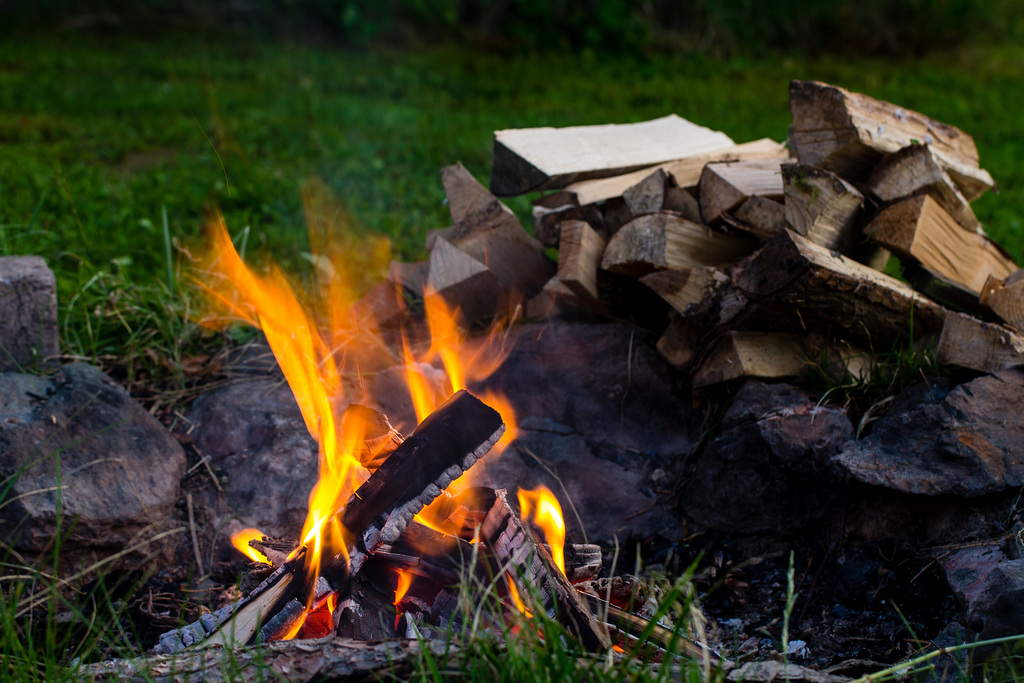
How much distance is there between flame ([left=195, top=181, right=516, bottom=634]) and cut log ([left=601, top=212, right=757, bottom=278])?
0.58 metres

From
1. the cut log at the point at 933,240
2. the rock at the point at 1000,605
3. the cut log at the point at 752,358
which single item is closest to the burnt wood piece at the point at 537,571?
the rock at the point at 1000,605

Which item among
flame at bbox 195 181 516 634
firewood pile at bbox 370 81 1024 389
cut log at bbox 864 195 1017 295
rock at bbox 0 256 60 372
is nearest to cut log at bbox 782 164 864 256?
firewood pile at bbox 370 81 1024 389

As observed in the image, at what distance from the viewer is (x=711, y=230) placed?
2711mm

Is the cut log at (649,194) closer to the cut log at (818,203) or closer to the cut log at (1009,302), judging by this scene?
the cut log at (818,203)

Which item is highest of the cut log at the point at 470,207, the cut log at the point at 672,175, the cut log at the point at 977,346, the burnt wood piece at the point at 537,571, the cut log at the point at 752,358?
the cut log at the point at 672,175

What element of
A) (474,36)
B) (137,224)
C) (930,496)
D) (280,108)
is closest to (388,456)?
(930,496)

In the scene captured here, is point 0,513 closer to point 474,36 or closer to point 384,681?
point 384,681

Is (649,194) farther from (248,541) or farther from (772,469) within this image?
(248,541)

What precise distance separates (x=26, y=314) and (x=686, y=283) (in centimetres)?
228

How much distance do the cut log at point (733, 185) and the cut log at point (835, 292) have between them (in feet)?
1.25

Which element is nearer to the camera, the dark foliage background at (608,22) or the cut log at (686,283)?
the cut log at (686,283)

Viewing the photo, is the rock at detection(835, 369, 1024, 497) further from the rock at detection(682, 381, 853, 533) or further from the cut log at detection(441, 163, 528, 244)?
the cut log at detection(441, 163, 528, 244)

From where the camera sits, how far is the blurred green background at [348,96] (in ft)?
13.9

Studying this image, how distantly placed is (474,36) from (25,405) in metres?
8.34
